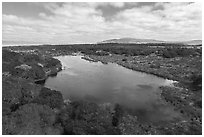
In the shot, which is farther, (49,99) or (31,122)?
(49,99)

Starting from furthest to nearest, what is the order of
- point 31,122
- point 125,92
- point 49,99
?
point 125,92 → point 49,99 → point 31,122

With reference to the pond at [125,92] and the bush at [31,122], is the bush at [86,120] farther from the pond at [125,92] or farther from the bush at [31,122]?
the pond at [125,92]

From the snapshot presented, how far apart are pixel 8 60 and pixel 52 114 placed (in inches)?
1030

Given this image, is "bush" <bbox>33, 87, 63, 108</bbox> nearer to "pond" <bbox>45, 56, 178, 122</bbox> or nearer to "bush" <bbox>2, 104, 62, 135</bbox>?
"bush" <bbox>2, 104, 62, 135</bbox>

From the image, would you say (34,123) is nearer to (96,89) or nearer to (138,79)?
(96,89)

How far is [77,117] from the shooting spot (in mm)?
21219

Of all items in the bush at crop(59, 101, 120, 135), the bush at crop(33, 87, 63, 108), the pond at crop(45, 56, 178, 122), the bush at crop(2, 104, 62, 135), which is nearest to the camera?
the bush at crop(2, 104, 62, 135)

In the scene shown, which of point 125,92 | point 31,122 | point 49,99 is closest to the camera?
point 31,122

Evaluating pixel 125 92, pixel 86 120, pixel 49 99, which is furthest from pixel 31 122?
pixel 125 92

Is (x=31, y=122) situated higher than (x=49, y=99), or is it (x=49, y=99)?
(x=49, y=99)

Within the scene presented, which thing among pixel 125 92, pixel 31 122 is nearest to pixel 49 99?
pixel 31 122

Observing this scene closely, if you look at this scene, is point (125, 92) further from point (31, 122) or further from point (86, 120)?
point (31, 122)

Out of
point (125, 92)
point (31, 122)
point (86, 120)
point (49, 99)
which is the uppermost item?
point (49, 99)

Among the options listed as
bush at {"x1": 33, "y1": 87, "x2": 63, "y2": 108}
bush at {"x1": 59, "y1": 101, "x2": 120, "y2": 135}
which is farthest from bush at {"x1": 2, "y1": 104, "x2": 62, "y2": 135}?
bush at {"x1": 33, "y1": 87, "x2": 63, "y2": 108}
